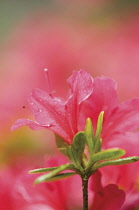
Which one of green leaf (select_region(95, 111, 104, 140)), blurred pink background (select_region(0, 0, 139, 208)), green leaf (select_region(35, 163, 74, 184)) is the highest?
blurred pink background (select_region(0, 0, 139, 208))

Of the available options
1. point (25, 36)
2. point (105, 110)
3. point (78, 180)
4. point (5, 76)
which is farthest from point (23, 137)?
point (25, 36)

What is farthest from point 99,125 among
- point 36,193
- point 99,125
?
point 36,193

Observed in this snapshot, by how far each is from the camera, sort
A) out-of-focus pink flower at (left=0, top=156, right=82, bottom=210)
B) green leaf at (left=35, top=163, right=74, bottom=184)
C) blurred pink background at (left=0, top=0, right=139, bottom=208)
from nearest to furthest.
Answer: green leaf at (left=35, top=163, right=74, bottom=184) → out-of-focus pink flower at (left=0, top=156, right=82, bottom=210) → blurred pink background at (left=0, top=0, right=139, bottom=208)

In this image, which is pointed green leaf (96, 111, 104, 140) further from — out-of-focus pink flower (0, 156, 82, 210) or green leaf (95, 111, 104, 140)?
out-of-focus pink flower (0, 156, 82, 210)

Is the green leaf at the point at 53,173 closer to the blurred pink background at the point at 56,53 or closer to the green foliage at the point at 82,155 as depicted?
the green foliage at the point at 82,155

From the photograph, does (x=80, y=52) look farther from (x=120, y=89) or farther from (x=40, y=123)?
(x=40, y=123)

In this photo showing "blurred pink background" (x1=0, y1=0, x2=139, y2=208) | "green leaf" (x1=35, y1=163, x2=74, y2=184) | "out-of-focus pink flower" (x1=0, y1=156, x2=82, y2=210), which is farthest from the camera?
"blurred pink background" (x1=0, y1=0, x2=139, y2=208)

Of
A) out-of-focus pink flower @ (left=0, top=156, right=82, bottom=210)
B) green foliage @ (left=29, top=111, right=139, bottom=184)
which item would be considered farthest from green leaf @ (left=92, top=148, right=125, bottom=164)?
out-of-focus pink flower @ (left=0, top=156, right=82, bottom=210)
